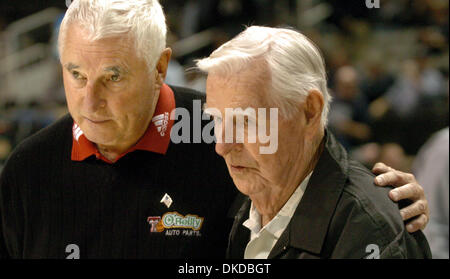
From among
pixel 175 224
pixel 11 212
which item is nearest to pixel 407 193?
pixel 175 224

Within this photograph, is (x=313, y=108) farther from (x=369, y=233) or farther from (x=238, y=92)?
(x=369, y=233)

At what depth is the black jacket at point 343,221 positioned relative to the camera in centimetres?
124

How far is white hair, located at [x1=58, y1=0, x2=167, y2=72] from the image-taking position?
1.39 meters

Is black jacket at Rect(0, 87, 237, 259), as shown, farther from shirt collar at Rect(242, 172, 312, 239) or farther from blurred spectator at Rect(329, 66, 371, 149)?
blurred spectator at Rect(329, 66, 371, 149)

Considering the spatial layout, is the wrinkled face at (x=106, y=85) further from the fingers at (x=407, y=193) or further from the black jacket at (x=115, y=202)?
the fingers at (x=407, y=193)

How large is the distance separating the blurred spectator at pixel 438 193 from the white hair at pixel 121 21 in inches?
57.0

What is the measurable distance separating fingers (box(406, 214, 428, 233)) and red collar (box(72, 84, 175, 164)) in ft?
1.99

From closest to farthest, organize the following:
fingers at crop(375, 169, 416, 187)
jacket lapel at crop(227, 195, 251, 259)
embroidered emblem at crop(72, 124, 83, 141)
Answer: fingers at crop(375, 169, 416, 187), jacket lapel at crop(227, 195, 251, 259), embroidered emblem at crop(72, 124, 83, 141)

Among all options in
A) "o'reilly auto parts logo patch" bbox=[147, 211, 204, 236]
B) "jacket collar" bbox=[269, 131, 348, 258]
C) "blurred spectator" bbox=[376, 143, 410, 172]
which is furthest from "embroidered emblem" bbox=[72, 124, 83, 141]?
"blurred spectator" bbox=[376, 143, 410, 172]

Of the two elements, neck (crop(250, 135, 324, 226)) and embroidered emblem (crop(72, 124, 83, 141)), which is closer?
neck (crop(250, 135, 324, 226))

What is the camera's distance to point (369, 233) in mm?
1238

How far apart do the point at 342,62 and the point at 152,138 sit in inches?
46.3

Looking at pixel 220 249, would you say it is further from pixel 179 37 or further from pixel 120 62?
pixel 179 37

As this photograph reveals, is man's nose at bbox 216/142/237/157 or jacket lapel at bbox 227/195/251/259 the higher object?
man's nose at bbox 216/142/237/157
